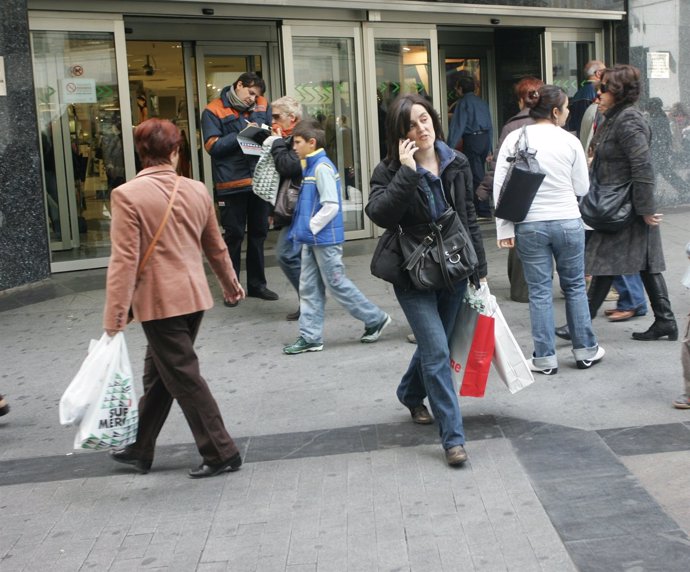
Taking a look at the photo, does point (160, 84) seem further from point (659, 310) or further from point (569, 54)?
point (659, 310)

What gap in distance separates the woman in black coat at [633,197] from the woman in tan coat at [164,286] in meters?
2.98

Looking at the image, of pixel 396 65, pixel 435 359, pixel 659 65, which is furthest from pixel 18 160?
pixel 659 65

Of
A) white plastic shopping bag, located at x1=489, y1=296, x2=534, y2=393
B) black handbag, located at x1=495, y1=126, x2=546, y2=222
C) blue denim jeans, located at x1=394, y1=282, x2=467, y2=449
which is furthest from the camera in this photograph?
black handbag, located at x1=495, y1=126, x2=546, y2=222

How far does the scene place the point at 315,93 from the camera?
11.6 m

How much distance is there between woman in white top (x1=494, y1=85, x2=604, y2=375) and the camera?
6.22m

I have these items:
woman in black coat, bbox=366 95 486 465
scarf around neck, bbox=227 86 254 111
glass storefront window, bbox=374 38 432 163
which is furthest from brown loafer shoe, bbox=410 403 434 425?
glass storefront window, bbox=374 38 432 163

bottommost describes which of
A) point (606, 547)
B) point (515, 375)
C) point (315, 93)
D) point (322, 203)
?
point (606, 547)

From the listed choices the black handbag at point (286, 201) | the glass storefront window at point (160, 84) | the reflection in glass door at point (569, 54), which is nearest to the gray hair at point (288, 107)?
the black handbag at point (286, 201)

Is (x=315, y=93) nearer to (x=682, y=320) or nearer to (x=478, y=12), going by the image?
(x=478, y=12)

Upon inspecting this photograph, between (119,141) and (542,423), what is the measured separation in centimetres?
641

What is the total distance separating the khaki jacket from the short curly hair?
304 centimetres

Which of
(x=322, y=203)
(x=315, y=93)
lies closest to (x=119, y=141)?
(x=315, y=93)

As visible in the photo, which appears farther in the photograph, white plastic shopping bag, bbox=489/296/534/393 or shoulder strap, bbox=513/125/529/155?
shoulder strap, bbox=513/125/529/155

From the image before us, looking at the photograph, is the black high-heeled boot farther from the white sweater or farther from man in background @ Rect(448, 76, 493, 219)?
man in background @ Rect(448, 76, 493, 219)
